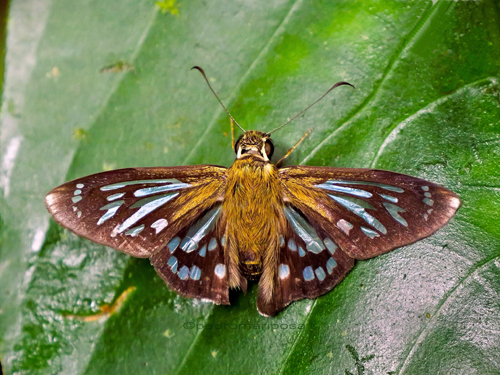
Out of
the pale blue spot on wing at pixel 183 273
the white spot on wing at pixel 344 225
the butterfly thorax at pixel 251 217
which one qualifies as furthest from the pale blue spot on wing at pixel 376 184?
the pale blue spot on wing at pixel 183 273

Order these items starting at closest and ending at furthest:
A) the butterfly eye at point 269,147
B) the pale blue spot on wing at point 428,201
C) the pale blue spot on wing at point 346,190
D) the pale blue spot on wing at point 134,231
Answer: the pale blue spot on wing at point 428,201, the pale blue spot on wing at point 346,190, the pale blue spot on wing at point 134,231, the butterfly eye at point 269,147

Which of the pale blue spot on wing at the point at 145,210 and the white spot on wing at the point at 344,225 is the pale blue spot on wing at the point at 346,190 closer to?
the white spot on wing at the point at 344,225

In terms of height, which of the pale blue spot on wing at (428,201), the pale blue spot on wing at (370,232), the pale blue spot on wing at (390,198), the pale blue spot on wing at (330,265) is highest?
the pale blue spot on wing at (428,201)

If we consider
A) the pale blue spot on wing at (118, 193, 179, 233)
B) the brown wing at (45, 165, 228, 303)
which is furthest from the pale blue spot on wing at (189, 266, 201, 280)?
the pale blue spot on wing at (118, 193, 179, 233)

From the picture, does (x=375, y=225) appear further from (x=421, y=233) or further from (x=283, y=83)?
(x=283, y=83)

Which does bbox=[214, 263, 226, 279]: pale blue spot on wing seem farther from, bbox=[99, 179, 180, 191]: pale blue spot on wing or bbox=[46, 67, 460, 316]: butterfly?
bbox=[99, 179, 180, 191]: pale blue spot on wing

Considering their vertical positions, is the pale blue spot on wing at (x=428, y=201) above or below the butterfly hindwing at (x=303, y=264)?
above

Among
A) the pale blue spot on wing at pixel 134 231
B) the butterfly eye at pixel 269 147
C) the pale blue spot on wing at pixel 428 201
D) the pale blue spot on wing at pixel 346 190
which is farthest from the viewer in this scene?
the butterfly eye at pixel 269 147

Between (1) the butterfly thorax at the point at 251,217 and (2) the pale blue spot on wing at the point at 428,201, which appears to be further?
(1) the butterfly thorax at the point at 251,217
